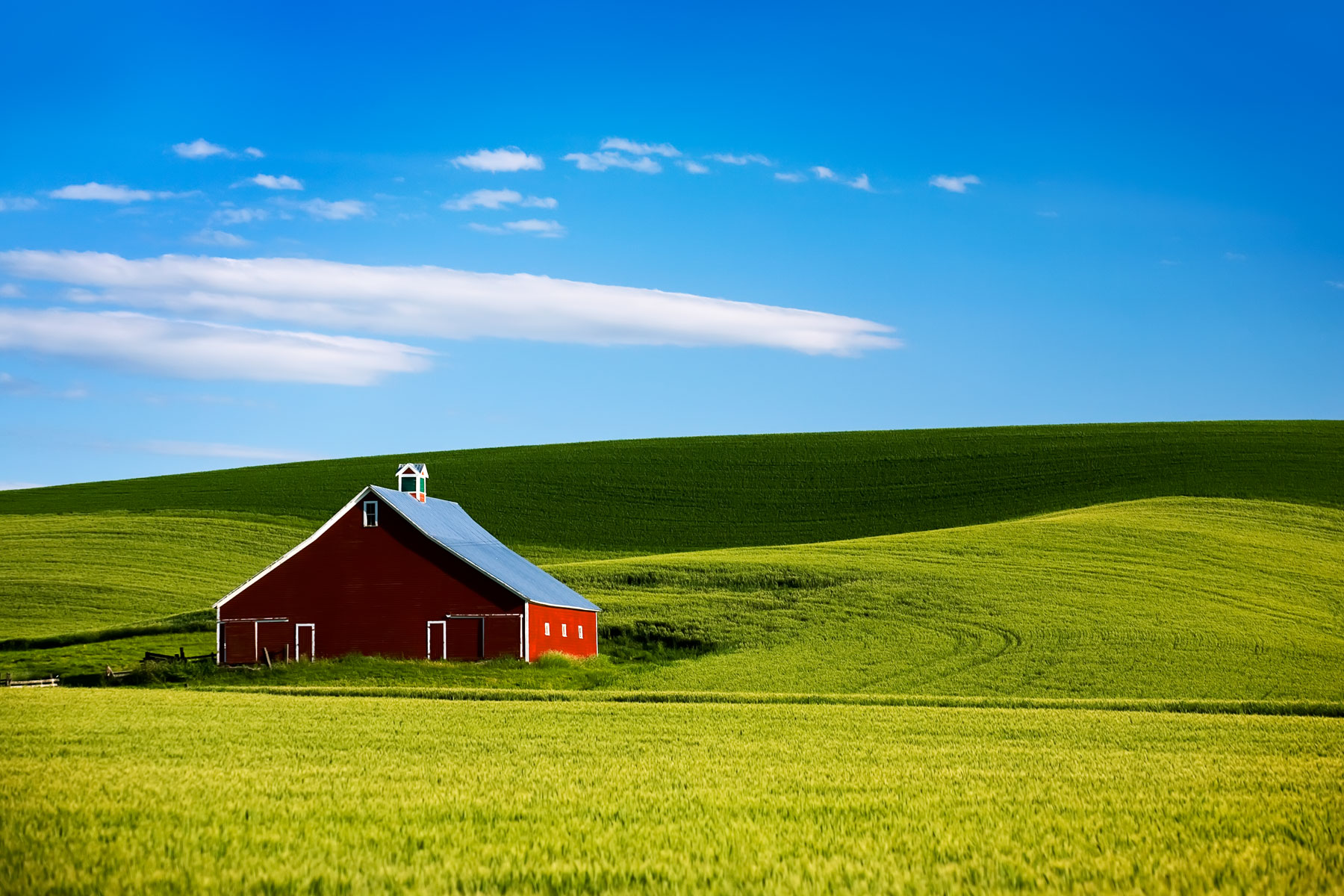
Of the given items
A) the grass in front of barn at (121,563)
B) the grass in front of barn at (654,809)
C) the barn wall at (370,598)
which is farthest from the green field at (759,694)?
the barn wall at (370,598)

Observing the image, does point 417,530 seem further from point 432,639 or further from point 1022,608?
point 1022,608

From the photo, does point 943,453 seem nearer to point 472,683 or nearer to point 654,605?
point 654,605

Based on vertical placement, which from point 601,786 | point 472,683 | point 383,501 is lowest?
point 472,683

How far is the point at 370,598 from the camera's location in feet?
140

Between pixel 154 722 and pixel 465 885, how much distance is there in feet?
50.5

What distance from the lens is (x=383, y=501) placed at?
43.1 m

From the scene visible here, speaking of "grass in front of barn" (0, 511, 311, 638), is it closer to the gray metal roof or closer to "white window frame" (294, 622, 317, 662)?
"white window frame" (294, 622, 317, 662)

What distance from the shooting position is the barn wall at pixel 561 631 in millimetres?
41312

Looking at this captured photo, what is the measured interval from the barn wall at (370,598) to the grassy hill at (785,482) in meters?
24.1


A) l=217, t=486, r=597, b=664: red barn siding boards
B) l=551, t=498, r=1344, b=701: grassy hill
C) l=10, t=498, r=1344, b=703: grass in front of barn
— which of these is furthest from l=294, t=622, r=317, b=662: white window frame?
l=551, t=498, r=1344, b=701: grassy hill

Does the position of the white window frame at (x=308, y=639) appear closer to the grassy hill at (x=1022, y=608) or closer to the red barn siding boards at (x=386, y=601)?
the red barn siding boards at (x=386, y=601)

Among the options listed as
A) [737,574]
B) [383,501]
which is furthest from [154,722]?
[737,574]

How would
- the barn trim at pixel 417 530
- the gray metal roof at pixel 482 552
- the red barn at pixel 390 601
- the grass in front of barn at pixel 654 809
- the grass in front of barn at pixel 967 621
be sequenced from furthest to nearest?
1. the gray metal roof at pixel 482 552
2. the red barn at pixel 390 601
3. the barn trim at pixel 417 530
4. the grass in front of barn at pixel 967 621
5. the grass in front of barn at pixel 654 809

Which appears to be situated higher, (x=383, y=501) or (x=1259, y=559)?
(x=383, y=501)
